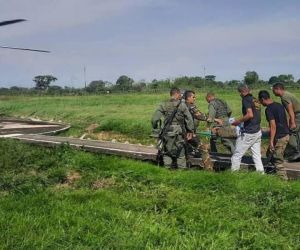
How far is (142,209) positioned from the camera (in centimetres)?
800

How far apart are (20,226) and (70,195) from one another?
1.96 metres

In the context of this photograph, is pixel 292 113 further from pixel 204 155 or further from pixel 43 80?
pixel 43 80

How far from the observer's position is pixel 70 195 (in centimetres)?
870

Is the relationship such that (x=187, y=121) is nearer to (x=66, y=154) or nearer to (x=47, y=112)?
(x=66, y=154)

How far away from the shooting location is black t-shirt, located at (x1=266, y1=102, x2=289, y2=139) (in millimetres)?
10367

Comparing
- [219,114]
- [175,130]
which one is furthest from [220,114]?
[175,130]

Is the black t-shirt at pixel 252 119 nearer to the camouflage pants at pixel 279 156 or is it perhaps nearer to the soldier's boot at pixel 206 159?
the camouflage pants at pixel 279 156

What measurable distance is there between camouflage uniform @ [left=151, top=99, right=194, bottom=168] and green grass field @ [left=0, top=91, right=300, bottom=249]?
741 millimetres

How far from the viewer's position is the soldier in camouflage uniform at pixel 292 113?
36.3 ft

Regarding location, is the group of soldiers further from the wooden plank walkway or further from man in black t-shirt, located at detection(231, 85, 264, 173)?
the wooden plank walkway

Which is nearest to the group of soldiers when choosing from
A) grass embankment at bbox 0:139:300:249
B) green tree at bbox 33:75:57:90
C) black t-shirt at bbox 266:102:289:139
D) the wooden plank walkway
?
black t-shirt at bbox 266:102:289:139

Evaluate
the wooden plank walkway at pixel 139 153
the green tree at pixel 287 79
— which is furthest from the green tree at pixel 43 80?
the wooden plank walkway at pixel 139 153

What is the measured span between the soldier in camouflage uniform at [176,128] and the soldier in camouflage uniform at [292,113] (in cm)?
207

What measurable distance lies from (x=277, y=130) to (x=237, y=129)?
1.02 meters
